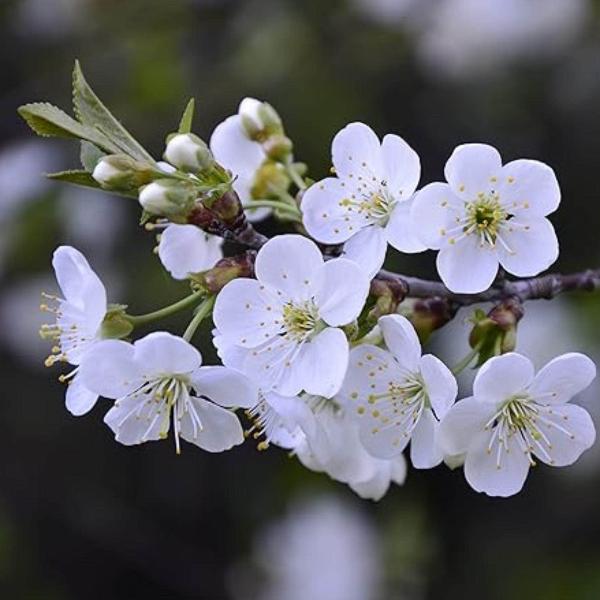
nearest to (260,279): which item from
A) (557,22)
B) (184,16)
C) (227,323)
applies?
(227,323)

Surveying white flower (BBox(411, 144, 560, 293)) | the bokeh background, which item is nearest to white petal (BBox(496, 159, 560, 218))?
white flower (BBox(411, 144, 560, 293))

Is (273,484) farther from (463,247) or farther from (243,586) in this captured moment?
(463,247)

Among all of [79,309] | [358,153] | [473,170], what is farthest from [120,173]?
[473,170]

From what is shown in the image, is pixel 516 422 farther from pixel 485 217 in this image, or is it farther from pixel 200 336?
pixel 200 336

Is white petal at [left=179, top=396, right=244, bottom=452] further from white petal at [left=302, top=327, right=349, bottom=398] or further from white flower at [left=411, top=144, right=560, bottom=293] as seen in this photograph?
white flower at [left=411, top=144, right=560, bottom=293]

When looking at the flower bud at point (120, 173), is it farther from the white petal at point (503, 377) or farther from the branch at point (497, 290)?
the white petal at point (503, 377)
